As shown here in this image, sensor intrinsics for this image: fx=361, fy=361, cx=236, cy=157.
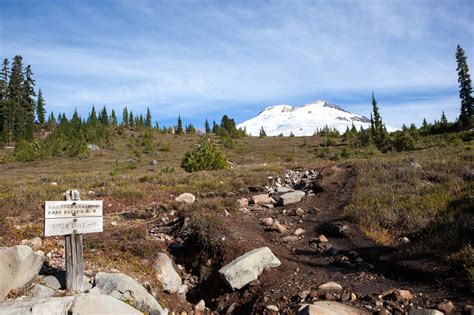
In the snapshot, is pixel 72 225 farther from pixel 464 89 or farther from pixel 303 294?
pixel 464 89

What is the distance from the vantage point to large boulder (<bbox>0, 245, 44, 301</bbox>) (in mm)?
6039

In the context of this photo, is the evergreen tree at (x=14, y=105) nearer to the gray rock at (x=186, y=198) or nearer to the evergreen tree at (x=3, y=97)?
the evergreen tree at (x=3, y=97)

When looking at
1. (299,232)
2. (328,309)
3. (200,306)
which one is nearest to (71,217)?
(200,306)

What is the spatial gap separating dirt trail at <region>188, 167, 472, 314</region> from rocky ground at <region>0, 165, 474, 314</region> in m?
0.02

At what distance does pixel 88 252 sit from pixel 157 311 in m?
3.09

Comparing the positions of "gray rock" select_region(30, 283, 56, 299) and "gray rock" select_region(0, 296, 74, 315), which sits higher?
"gray rock" select_region(0, 296, 74, 315)

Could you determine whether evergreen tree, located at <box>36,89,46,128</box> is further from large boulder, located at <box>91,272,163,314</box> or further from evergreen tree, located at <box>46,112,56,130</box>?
large boulder, located at <box>91,272,163,314</box>

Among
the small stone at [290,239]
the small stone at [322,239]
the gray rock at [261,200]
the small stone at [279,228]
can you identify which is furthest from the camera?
the gray rock at [261,200]

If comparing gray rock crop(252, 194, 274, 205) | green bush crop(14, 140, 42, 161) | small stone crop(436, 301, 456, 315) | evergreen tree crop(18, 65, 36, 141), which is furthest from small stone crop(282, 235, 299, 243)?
evergreen tree crop(18, 65, 36, 141)

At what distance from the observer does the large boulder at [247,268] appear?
7.25m

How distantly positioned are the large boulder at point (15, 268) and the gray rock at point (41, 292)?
7.5 inches

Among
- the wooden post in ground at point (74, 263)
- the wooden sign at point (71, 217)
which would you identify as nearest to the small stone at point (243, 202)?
the wooden sign at point (71, 217)

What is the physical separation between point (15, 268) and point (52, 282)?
33.5 inches

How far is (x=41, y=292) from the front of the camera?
6344mm
